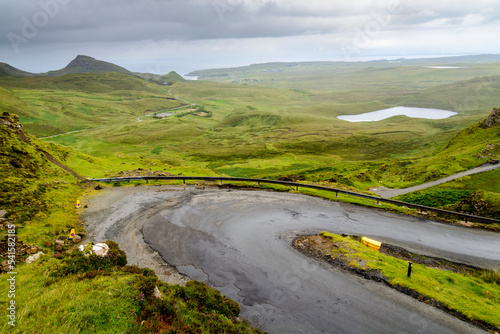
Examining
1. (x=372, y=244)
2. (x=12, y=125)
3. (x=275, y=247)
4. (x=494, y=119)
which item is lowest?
(x=275, y=247)

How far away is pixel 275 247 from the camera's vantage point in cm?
2366

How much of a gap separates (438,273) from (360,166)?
58034 millimetres

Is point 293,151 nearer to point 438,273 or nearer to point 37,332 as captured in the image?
point 438,273

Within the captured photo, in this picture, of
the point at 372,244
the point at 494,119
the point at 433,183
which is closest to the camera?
the point at 372,244

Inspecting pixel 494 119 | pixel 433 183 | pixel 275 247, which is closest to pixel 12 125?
pixel 275 247

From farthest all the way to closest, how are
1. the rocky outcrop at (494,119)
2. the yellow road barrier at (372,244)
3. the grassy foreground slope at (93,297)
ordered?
the rocky outcrop at (494,119) < the yellow road barrier at (372,244) < the grassy foreground slope at (93,297)

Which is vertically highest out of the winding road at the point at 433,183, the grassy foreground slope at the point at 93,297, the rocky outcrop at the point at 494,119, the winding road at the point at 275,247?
the rocky outcrop at the point at 494,119

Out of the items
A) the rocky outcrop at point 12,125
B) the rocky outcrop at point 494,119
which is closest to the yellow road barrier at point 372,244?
the rocky outcrop at point 12,125

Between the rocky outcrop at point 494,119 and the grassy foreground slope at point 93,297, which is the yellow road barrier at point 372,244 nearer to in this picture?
the grassy foreground slope at point 93,297

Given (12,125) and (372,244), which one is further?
(12,125)

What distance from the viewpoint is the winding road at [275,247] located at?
16.2m

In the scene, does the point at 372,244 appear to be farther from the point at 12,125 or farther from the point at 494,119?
the point at 494,119

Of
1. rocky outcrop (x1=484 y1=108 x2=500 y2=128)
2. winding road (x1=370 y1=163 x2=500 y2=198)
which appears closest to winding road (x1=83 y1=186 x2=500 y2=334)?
winding road (x1=370 y1=163 x2=500 y2=198)

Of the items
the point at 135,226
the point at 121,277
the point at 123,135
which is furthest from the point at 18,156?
the point at 123,135
